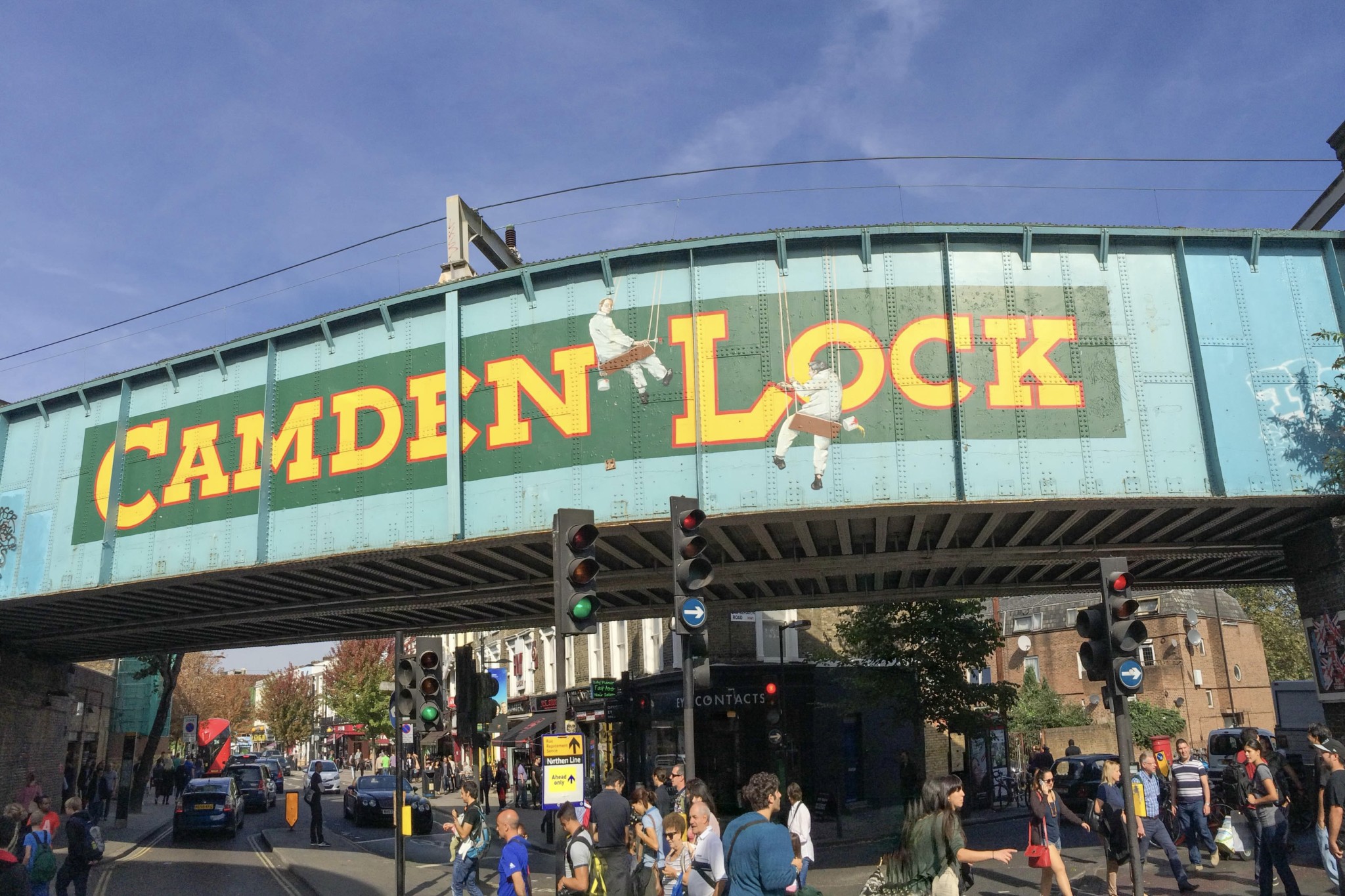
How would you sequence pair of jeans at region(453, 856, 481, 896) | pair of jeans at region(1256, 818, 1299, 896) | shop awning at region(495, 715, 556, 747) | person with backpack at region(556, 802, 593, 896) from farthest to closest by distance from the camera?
shop awning at region(495, 715, 556, 747), pair of jeans at region(453, 856, 481, 896), pair of jeans at region(1256, 818, 1299, 896), person with backpack at region(556, 802, 593, 896)

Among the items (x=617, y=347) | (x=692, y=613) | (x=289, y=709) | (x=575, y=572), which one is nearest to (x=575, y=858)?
(x=692, y=613)

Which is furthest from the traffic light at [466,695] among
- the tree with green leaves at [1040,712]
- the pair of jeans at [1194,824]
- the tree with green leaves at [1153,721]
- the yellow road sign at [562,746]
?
the tree with green leaves at [1040,712]

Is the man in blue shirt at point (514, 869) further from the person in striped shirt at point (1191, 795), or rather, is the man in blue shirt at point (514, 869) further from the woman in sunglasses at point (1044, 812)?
the person in striped shirt at point (1191, 795)

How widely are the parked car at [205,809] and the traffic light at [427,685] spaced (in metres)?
17.6

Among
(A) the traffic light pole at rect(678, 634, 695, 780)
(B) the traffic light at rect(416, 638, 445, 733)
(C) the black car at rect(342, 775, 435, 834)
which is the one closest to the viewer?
(A) the traffic light pole at rect(678, 634, 695, 780)

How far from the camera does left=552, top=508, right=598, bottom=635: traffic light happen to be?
10.3 m

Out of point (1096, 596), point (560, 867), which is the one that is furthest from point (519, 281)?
point (1096, 596)

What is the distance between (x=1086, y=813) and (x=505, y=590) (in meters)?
15.2

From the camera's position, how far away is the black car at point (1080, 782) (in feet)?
80.7

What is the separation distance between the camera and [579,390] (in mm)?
17469

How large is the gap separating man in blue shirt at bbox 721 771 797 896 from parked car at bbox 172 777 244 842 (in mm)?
25093

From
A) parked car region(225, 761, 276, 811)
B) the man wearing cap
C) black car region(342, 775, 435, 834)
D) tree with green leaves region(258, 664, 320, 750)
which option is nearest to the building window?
black car region(342, 775, 435, 834)

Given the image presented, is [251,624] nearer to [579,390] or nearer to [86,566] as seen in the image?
[86,566]

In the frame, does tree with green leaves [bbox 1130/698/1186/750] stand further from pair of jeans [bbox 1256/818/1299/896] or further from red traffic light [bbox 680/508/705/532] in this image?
red traffic light [bbox 680/508/705/532]
